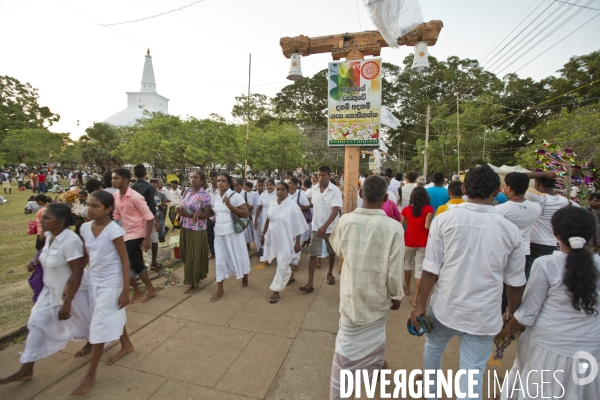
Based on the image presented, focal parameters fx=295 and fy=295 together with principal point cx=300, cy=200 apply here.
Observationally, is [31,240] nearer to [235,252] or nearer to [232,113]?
[235,252]

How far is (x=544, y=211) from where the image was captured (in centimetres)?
333

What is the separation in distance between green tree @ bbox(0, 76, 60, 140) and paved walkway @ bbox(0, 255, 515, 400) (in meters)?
43.9

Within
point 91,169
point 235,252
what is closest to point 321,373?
point 235,252

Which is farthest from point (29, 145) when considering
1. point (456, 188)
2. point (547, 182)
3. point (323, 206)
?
point (547, 182)

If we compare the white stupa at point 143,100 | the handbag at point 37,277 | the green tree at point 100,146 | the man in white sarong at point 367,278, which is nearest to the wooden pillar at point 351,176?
the man in white sarong at point 367,278

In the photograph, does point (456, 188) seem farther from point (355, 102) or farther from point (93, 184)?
point (93, 184)

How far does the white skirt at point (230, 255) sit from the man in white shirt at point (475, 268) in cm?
292

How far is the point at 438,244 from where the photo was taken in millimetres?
1954

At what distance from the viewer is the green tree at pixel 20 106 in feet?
116

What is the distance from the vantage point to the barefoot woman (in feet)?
13.8

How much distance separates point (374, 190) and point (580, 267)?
1.17m

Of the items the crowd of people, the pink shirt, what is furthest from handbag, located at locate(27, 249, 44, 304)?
the pink shirt

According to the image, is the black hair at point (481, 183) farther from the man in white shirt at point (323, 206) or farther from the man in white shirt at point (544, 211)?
the man in white shirt at point (323, 206)

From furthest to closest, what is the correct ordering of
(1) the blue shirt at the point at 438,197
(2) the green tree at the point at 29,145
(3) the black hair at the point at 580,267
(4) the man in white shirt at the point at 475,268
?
1. (2) the green tree at the point at 29,145
2. (1) the blue shirt at the point at 438,197
3. (4) the man in white shirt at the point at 475,268
4. (3) the black hair at the point at 580,267
